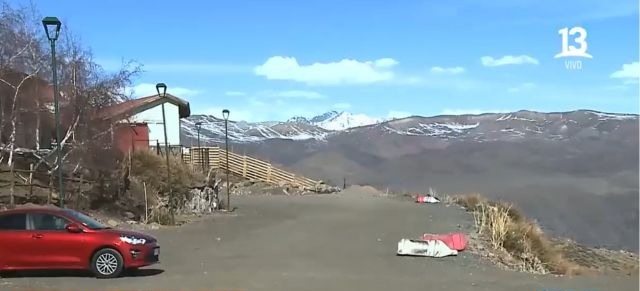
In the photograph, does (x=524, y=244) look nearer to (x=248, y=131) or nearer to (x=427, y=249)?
(x=427, y=249)

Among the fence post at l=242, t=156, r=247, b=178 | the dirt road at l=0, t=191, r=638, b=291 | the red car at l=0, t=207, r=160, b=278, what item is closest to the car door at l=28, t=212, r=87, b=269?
the red car at l=0, t=207, r=160, b=278

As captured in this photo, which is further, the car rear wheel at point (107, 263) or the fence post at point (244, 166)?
the fence post at point (244, 166)

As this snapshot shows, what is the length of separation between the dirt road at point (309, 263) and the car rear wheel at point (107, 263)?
22 centimetres

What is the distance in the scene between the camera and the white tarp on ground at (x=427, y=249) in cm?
1892

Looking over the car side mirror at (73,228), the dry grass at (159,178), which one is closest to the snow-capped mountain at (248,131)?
the dry grass at (159,178)

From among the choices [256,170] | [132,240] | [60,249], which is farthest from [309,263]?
[256,170]

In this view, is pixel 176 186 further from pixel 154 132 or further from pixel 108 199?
pixel 154 132

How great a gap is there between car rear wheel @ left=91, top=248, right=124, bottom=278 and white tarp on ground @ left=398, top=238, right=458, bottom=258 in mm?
7557

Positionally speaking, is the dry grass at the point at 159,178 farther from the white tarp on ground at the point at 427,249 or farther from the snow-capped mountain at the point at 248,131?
the snow-capped mountain at the point at 248,131

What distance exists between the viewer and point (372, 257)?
19203 mm

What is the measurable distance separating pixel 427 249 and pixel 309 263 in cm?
308

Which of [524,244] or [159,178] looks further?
[159,178]

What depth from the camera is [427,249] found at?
19.0m

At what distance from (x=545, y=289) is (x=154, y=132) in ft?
144
